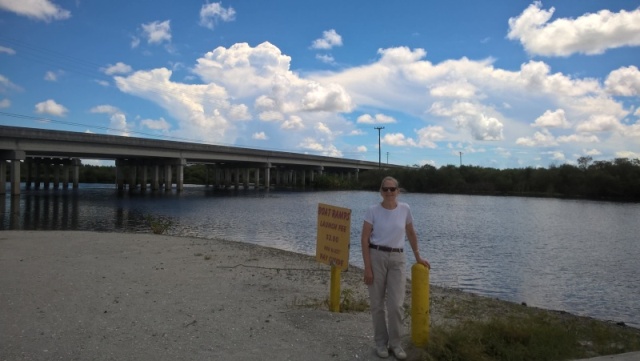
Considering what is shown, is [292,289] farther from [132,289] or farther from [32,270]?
[32,270]

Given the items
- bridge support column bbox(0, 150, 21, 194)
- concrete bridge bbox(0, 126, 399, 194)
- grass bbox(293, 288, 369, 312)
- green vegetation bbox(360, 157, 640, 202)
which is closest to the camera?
grass bbox(293, 288, 369, 312)

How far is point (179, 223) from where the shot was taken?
32.7 meters

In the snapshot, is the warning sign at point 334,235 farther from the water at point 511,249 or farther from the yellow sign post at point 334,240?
the water at point 511,249

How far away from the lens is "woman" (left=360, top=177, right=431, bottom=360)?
6.42 metres

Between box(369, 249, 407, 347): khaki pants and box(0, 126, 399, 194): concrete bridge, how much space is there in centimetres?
6265

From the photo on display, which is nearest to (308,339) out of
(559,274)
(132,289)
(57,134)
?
(132,289)

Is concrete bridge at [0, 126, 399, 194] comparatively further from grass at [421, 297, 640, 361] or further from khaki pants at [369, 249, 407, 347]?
grass at [421, 297, 640, 361]

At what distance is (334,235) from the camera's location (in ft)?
27.3

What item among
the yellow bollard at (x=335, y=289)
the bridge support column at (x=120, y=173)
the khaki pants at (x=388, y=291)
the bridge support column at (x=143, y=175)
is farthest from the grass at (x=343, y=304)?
the bridge support column at (x=120, y=173)

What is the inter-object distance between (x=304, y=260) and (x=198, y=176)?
178653mm

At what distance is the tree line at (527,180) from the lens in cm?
9019

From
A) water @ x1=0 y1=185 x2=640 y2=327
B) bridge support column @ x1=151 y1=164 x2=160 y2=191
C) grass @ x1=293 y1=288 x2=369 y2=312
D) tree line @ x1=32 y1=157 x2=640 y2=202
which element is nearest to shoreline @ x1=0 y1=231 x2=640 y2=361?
grass @ x1=293 y1=288 x2=369 y2=312

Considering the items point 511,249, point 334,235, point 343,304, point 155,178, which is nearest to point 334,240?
point 334,235

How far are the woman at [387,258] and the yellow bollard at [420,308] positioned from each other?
41 cm
